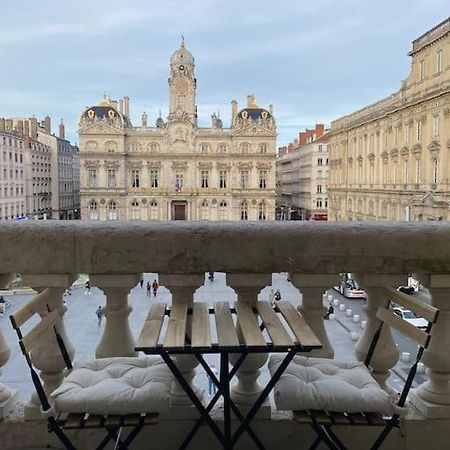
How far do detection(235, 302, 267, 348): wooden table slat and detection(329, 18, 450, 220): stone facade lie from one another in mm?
29019

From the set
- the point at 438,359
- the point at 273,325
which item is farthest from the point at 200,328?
the point at 438,359

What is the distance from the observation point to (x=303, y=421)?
2.45m

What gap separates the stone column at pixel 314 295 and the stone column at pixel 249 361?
18 cm

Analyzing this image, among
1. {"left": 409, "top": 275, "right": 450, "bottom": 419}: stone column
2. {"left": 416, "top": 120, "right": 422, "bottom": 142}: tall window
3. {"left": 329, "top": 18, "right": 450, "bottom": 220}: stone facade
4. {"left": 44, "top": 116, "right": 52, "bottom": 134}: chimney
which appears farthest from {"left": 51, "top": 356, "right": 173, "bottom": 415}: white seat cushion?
{"left": 44, "top": 116, "right": 52, "bottom": 134}: chimney

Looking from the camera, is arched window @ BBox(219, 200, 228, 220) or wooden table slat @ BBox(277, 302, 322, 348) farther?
arched window @ BBox(219, 200, 228, 220)

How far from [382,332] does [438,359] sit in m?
0.32

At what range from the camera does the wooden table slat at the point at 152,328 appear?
91.7 inches

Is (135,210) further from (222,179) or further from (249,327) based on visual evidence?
(249,327)

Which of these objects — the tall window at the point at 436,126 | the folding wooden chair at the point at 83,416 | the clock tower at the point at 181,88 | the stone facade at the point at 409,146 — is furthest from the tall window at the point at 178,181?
the folding wooden chair at the point at 83,416

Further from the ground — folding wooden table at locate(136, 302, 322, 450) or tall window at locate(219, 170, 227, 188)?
tall window at locate(219, 170, 227, 188)

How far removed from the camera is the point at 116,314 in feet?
9.86

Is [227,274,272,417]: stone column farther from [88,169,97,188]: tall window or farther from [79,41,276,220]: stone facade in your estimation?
[88,169,97,188]: tall window

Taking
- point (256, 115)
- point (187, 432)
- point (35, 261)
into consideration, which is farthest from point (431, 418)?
point (256, 115)

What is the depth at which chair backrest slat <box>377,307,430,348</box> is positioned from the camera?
98.9 inches
